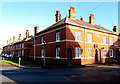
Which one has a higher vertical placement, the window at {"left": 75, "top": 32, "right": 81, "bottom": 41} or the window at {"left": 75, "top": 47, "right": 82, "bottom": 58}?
the window at {"left": 75, "top": 32, "right": 81, "bottom": 41}

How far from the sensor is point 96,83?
379 inches

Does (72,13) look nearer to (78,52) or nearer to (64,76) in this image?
(78,52)

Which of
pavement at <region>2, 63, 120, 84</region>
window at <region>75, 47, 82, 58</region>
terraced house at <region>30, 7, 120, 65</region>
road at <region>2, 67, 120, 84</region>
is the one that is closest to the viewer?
road at <region>2, 67, 120, 84</region>

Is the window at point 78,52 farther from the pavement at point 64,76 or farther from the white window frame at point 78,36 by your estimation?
the pavement at point 64,76

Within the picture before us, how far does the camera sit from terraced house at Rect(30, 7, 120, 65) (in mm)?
23875

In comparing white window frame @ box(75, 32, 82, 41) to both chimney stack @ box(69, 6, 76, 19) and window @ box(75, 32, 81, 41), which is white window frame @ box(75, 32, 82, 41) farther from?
chimney stack @ box(69, 6, 76, 19)

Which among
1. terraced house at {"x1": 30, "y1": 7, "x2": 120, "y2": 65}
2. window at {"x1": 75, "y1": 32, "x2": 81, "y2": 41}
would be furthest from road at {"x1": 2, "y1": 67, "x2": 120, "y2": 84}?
window at {"x1": 75, "y1": 32, "x2": 81, "y2": 41}

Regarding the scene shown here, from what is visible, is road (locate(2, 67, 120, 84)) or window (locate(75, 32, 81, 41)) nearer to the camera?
road (locate(2, 67, 120, 84))

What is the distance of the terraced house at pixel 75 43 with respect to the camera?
2388cm

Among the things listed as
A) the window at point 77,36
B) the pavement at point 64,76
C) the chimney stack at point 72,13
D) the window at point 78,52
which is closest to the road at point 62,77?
the pavement at point 64,76

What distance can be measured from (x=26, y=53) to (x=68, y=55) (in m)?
24.7

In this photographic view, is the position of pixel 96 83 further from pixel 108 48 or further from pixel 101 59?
pixel 108 48

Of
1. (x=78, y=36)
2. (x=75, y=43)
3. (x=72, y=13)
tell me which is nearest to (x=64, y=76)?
(x=75, y=43)

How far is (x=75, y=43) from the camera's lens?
24.7 metres
